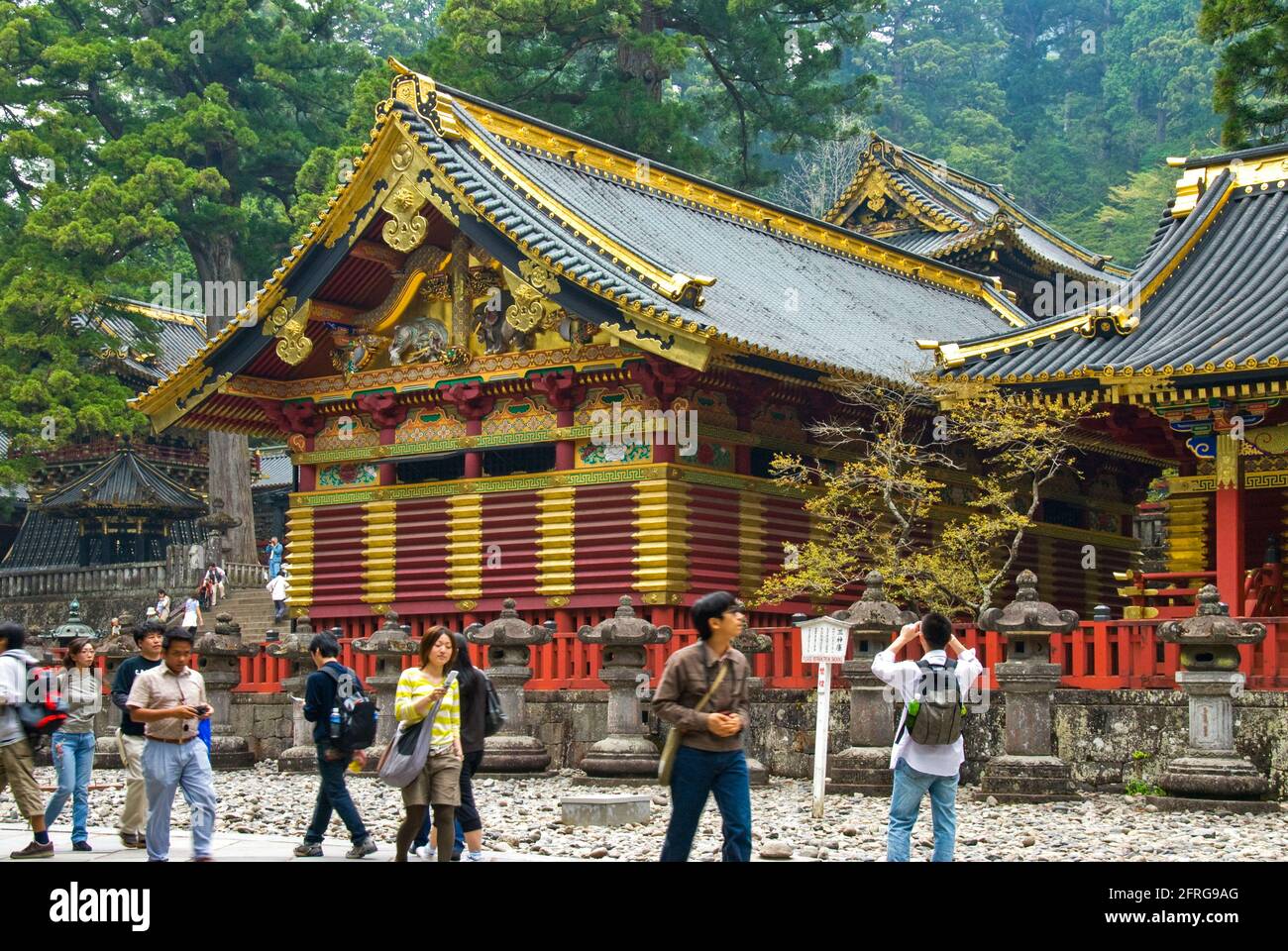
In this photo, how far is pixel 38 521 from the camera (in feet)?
170

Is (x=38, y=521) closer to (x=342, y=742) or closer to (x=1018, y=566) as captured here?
(x=1018, y=566)

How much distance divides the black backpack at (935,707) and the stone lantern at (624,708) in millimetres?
8781

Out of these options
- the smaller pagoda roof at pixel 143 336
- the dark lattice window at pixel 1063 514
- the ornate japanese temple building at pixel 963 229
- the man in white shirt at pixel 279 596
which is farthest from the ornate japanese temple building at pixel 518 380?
the smaller pagoda roof at pixel 143 336

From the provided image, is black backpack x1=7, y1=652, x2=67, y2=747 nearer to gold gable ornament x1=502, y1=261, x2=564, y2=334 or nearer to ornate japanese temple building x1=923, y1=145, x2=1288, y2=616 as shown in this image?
gold gable ornament x1=502, y1=261, x2=564, y2=334

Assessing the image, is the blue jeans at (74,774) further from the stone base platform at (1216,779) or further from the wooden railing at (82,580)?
the wooden railing at (82,580)

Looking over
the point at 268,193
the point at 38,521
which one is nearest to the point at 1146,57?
the point at 268,193

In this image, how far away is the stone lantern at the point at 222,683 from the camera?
23938mm

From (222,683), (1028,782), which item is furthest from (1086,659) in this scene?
(222,683)

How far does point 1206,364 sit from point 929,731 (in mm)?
10942

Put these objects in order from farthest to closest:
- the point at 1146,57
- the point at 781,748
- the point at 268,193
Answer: the point at 1146,57 < the point at 268,193 < the point at 781,748

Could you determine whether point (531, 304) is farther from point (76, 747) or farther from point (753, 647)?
point (76, 747)
